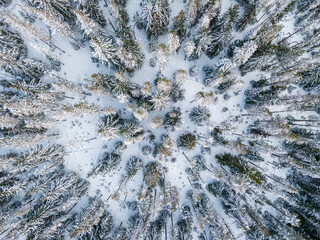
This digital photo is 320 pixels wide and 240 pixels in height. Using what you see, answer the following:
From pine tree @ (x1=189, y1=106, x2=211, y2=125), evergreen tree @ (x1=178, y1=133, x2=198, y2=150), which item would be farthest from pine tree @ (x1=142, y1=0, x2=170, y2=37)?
evergreen tree @ (x1=178, y1=133, x2=198, y2=150)

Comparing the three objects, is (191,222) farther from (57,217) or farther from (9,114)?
(9,114)

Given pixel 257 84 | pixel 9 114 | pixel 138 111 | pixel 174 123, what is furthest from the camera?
pixel 257 84

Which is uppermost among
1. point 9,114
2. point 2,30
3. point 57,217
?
point 2,30

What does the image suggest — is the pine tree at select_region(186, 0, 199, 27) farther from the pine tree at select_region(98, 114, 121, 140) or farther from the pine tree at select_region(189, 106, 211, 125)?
the pine tree at select_region(98, 114, 121, 140)

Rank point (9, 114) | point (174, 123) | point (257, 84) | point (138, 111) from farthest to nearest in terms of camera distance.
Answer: point (257, 84)
point (174, 123)
point (9, 114)
point (138, 111)

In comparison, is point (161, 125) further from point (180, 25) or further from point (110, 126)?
point (180, 25)

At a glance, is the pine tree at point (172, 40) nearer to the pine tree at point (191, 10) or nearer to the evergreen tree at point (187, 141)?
the pine tree at point (191, 10)

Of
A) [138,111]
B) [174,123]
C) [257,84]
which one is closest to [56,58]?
[138,111]

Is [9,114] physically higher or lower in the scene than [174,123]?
higher
